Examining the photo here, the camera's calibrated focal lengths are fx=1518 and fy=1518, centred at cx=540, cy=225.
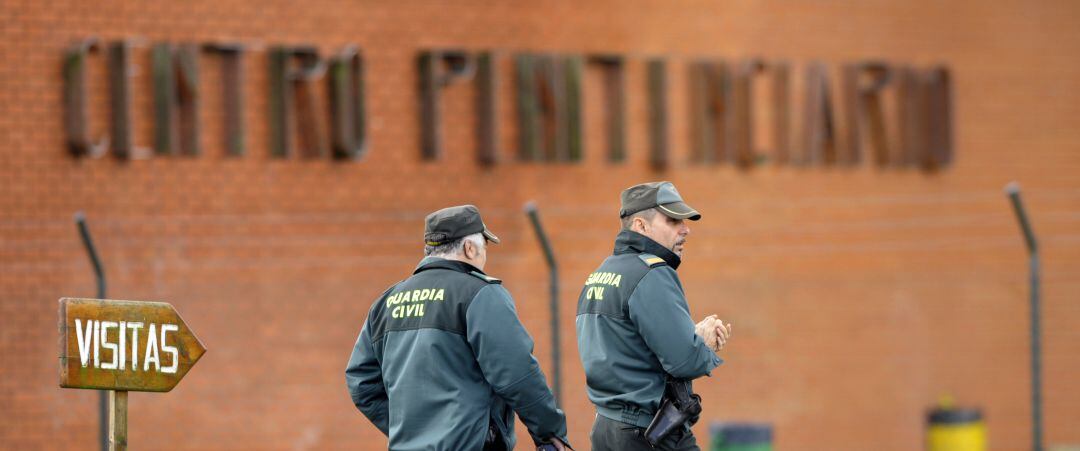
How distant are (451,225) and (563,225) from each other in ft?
25.2

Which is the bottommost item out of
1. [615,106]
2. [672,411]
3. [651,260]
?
[672,411]

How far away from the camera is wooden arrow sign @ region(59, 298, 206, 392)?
6195 mm

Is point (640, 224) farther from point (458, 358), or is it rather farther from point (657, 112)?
point (657, 112)

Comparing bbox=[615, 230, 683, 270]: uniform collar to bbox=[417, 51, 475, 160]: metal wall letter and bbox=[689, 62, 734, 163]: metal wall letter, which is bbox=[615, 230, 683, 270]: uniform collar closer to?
bbox=[417, 51, 475, 160]: metal wall letter

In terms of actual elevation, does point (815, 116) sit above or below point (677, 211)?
above

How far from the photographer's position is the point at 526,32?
1350 centimetres

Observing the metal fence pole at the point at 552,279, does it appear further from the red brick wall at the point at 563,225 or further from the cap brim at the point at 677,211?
A: the cap brim at the point at 677,211

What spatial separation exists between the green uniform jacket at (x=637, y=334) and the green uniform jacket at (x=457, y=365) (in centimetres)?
46

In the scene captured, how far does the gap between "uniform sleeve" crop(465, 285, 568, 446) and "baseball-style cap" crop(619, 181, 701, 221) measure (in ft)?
2.91

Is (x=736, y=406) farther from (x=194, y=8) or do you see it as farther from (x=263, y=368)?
(x=194, y=8)

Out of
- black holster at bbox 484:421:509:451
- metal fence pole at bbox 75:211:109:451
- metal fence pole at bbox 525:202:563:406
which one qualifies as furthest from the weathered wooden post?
metal fence pole at bbox 525:202:563:406

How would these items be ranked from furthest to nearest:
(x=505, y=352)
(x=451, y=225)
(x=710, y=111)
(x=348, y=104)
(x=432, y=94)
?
1. (x=710, y=111)
2. (x=432, y=94)
3. (x=348, y=104)
4. (x=451, y=225)
5. (x=505, y=352)

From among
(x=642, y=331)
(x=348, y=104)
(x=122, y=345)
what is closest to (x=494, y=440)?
(x=642, y=331)

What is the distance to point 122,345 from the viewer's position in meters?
6.27
